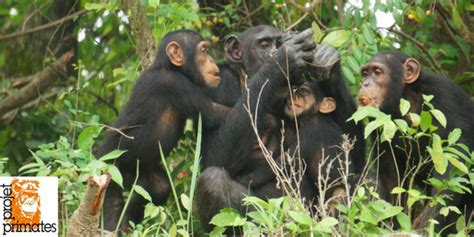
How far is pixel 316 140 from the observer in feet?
25.8

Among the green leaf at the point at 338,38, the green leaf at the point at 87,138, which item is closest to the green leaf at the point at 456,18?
the green leaf at the point at 338,38

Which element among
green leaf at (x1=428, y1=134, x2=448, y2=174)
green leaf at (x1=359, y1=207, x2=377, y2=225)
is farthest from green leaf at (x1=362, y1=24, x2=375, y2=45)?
green leaf at (x1=359, y1=207, x2=377, y2=225)

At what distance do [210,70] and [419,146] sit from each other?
1895 millimetres

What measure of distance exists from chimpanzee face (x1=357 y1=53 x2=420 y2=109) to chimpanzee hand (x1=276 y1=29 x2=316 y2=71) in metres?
0.58

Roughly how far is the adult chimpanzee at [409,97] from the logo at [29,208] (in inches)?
110

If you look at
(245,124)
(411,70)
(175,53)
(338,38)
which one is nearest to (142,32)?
(175,53)

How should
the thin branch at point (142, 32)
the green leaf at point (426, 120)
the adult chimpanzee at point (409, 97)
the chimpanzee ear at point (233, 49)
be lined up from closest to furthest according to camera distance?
1. the green leaf at point (426, 120)
2. the adult chimpanzee at point (409, 97)
3. the chimpanzee ear at point (233, 49)
4. the thin branch at point (142, 32)

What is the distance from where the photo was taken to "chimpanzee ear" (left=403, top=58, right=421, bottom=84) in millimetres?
7926

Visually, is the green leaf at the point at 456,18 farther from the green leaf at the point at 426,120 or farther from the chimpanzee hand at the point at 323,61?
the green leaf at the point at 426,120

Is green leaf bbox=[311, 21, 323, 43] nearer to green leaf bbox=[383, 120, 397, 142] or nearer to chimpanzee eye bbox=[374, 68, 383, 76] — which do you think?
chimpanzee eye bbox=[374, 68, 383, 76]

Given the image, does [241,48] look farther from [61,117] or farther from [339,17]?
[61,117]

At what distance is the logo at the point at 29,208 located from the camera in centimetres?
611

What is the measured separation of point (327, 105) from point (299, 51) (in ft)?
1.89

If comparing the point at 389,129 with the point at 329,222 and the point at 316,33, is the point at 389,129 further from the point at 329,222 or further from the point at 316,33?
the point at 316,33
